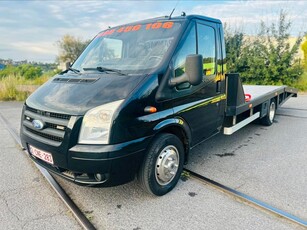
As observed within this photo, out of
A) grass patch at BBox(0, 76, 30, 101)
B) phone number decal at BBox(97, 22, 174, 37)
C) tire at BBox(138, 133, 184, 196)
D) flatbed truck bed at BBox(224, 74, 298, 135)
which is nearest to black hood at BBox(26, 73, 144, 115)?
tire at BBox(138, 133, 184, 196)

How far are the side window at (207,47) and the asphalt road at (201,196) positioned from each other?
1.54 meters

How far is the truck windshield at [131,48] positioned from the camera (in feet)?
10.0

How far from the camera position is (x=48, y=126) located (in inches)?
107

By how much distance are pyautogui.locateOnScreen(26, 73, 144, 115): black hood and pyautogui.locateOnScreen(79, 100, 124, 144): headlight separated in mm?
88

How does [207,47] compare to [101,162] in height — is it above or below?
above

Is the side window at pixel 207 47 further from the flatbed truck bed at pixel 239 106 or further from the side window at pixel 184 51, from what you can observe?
the flatbed truck bed at pixel 239 106

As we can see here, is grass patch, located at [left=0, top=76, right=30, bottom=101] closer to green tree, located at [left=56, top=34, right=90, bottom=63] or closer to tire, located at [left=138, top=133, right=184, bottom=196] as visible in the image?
tire, located at [left=138, top=133, right=184, bottom=196]

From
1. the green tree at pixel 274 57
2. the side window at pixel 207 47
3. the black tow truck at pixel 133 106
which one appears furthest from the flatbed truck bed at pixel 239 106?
the green tree at pixel 274 57

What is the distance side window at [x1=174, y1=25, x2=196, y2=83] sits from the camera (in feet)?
9.89

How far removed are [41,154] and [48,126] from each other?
1.18 ft

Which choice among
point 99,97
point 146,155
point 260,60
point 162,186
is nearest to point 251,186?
point 162,186

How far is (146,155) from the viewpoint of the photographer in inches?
108

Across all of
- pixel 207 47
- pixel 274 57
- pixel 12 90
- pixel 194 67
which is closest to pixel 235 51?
pixel 274 57

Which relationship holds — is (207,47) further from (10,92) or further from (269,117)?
(10,92)
